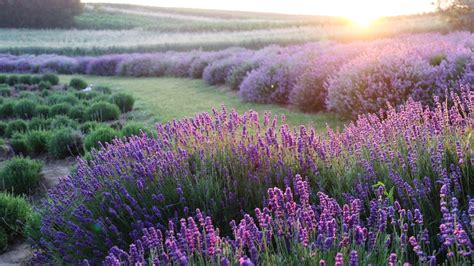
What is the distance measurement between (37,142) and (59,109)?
292cm

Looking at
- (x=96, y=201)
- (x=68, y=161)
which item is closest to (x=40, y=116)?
(x=68, y=161)

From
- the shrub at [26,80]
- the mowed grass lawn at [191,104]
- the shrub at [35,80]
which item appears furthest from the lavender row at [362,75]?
the shrub at [26,80]

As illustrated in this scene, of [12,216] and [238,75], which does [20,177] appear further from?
[238,75]

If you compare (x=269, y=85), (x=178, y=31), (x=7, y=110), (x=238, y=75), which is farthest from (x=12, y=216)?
(x=178, y=31)

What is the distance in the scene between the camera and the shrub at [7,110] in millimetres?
10477

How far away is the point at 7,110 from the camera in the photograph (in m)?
10.5

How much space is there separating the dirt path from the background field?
15746mm

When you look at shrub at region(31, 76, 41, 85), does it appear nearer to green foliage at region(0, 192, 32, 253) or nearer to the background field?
the background field

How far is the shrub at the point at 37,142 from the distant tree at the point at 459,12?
544 inches

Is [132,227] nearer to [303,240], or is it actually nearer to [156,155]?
[156,155]

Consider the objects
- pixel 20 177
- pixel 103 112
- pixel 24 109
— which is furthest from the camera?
pixel 24 109

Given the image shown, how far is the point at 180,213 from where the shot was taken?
3492mm

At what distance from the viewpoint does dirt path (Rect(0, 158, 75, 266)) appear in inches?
159

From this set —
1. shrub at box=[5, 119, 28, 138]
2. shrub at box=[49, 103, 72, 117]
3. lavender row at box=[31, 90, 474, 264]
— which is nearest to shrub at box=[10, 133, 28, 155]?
shrub at box=[5, 119, 28, 138]
